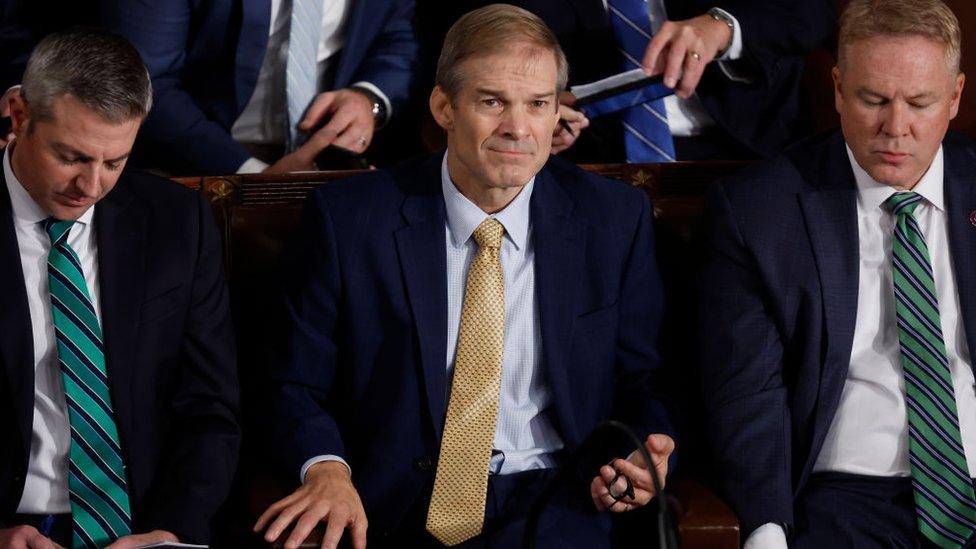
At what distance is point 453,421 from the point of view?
2125mm

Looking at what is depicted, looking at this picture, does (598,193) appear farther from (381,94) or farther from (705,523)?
(381,94)

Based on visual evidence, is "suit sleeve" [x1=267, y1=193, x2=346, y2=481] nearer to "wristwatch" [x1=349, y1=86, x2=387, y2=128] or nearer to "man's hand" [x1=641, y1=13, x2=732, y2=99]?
"wristwatch" [x1=349, y1=86, x2=387, y2=128]

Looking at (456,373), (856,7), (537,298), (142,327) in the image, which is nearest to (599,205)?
(537,298)

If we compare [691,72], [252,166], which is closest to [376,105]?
[252,166]

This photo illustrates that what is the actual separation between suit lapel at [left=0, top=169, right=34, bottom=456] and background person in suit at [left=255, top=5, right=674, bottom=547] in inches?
14.5

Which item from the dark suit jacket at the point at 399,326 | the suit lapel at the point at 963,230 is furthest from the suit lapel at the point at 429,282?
the suit lapel at the point at 963,230

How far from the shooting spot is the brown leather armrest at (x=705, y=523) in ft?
6.40

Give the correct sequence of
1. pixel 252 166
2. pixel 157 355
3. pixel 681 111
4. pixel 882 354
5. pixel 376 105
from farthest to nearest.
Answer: pixel 681 111 → pixel 376 105 → pixel 252 166 → pixel 882 354 → pixel 157 355

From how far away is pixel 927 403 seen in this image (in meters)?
2.14

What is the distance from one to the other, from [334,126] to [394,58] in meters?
0.27

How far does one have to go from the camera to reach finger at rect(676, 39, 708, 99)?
→ 2.70 meters

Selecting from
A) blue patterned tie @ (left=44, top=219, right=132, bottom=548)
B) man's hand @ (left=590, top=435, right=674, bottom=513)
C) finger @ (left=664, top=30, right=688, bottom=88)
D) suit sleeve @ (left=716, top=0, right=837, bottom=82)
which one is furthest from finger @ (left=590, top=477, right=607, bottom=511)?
suit sleeve @ (left=716, top=0, right=837, bottom=82)

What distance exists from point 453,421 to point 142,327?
19.2 inches

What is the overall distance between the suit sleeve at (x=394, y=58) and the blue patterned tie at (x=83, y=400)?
40.2 inches
